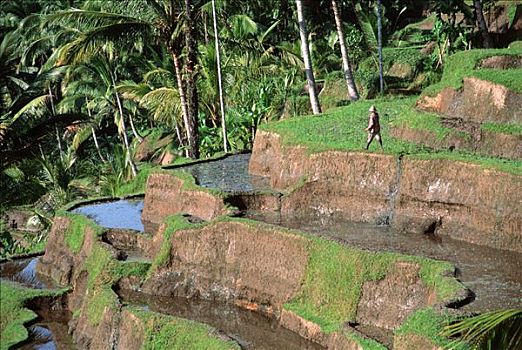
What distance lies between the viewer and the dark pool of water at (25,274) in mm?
18703

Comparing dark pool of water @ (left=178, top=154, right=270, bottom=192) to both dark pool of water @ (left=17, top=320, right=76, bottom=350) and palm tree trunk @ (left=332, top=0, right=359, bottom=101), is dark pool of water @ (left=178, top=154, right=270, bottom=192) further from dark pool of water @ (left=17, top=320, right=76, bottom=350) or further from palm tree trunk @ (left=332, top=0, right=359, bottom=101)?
dark pool of water @ (left=17, top=320, right=76, bottom=350)

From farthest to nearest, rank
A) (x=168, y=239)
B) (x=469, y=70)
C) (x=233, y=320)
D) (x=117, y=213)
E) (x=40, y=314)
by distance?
(x=117, y=213)
(x=469, y=70)
(x=40, y=314)
(x=168, y=239)
(x=233, y=320)

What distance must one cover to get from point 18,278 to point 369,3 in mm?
19570

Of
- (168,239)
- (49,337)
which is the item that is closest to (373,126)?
(168,239)

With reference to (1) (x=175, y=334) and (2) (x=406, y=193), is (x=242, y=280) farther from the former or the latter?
(2) (x=406, y=193)

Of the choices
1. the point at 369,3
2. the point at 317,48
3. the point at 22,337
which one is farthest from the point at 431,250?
the point at 369,3

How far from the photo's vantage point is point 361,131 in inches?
754

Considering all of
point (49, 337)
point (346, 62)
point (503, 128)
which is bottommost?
point (49, 337)

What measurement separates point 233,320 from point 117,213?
23.1 feet

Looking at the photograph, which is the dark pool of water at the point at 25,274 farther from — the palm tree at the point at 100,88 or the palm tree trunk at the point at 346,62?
the palm tree trunk at the point at 346,62

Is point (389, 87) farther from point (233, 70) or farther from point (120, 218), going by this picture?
point (120, 218)

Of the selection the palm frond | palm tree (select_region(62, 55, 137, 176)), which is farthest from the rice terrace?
palm tree (select_region(62, 55, 137, 176))

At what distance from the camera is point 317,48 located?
30.1 m

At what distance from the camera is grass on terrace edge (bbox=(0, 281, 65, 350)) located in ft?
51.9
